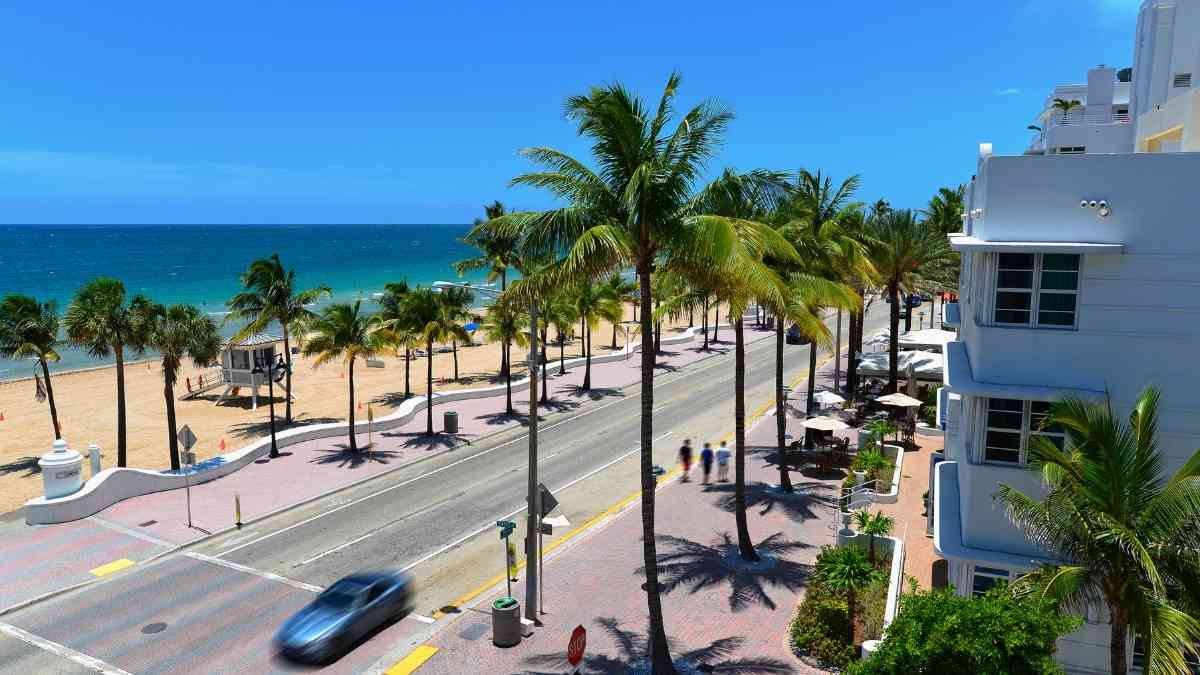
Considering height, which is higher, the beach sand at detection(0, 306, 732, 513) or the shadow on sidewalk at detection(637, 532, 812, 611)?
the shadow on sidewalk at detection(637, 532, 812, 611)

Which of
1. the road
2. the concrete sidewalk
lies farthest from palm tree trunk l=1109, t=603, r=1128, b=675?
the road

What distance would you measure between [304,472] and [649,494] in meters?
18.3

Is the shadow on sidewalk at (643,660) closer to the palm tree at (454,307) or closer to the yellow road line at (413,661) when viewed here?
the yellow road line at (413,661)

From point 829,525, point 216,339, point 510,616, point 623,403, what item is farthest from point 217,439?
point 829,525

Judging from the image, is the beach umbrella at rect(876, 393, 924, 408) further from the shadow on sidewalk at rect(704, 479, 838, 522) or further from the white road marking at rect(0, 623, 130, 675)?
the white road marking at rect(0, 623, 130, 675)

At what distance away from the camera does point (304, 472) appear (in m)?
27.4

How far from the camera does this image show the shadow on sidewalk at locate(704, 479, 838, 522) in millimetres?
22328

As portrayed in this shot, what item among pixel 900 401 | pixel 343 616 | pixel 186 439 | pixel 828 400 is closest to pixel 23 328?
pixel 186 439

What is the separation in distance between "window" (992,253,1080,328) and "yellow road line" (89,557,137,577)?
20218 mm

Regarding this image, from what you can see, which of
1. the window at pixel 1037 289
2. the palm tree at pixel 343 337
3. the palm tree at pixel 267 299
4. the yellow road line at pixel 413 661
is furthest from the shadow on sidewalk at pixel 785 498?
the palm tree at pixel 267 299

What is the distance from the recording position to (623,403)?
39.6 metres

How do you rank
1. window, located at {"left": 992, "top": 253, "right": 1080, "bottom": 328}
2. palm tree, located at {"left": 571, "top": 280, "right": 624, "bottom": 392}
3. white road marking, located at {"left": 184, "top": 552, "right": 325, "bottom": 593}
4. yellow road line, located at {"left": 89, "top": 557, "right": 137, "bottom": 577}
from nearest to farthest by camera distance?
window, located at {"left": 992, "top": 253, "right": 1080, "bottom": 328} < white road marking, located at {"left": 184, "top": 552, "right": 325, "bottom": 593} < yellow road line, located at {"left": 89, "top": 557, "right": 137, "bottom": 577} < palm tree, located at {"left": 571, "top": 280, "right": 624, "bottom": 392}

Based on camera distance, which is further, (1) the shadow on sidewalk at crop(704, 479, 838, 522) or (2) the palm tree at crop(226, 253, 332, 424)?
(2) the palm tree at crop(226, 253, 332, 424)

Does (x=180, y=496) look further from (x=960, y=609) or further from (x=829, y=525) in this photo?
(x=960, y=609)
